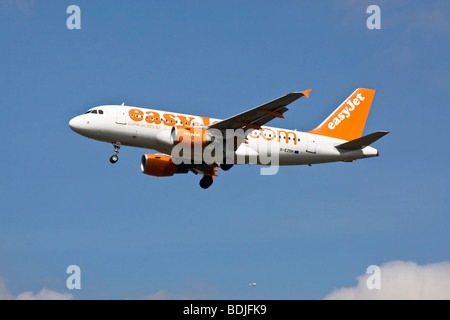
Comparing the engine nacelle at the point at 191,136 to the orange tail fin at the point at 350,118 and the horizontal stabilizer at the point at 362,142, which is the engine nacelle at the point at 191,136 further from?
the horizontal stabilizer at the point at 362,142

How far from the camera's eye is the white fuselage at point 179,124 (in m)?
45.7

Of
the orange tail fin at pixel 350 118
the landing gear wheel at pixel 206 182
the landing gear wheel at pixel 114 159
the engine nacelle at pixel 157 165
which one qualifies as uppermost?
the orange tail fin at pixel 350 118

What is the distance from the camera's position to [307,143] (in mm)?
49719

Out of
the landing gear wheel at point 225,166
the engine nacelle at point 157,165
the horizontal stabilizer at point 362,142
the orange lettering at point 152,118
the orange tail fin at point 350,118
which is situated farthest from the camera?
the orange tail fin at point 350,118

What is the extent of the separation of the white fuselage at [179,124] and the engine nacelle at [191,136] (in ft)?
2.96

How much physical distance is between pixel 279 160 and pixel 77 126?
13097mm

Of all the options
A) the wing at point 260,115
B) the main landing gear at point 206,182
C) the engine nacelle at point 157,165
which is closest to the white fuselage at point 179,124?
the wing at point 260,115

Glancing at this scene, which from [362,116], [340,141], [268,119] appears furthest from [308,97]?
[362,116]

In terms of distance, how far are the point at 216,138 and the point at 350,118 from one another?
12088 mm

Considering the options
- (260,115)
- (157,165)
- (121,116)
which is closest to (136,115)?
(121,116)

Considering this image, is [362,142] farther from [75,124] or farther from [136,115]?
[75,124]

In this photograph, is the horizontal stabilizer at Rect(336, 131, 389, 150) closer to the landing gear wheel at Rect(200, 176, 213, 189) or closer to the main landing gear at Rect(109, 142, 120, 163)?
the landing gear wheel at Rect(200, 176, 213, 189)

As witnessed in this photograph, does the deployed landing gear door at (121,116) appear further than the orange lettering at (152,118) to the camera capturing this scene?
No
